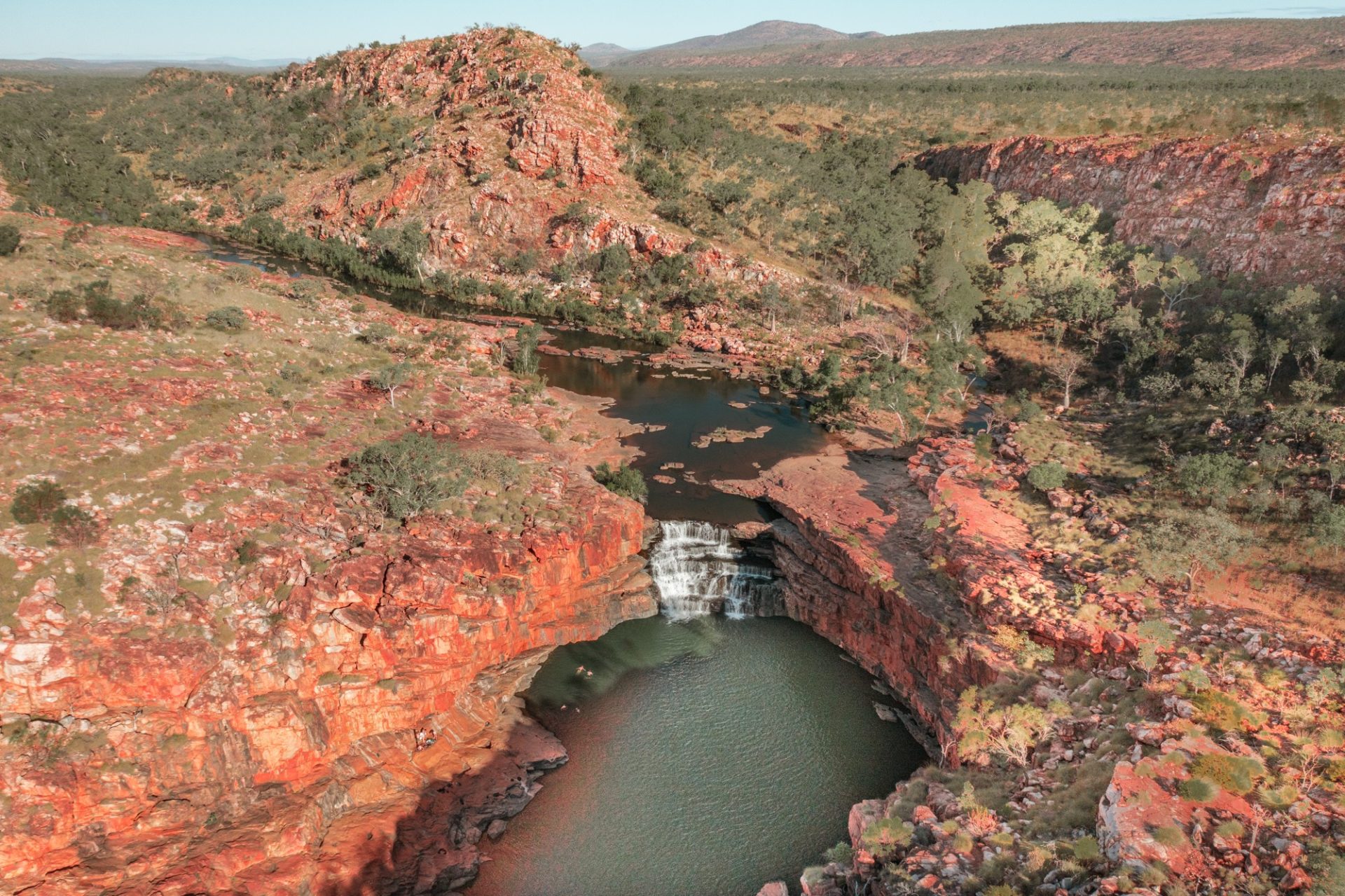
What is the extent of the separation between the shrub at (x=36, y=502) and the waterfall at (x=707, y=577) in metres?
21.6

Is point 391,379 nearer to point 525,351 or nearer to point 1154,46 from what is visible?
point 525,351

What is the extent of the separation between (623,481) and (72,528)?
850 inches

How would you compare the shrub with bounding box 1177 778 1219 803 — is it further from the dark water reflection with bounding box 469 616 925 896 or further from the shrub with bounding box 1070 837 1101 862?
the dark water reflection with bounding box 469 616 925 896

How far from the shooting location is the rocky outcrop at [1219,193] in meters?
50.9

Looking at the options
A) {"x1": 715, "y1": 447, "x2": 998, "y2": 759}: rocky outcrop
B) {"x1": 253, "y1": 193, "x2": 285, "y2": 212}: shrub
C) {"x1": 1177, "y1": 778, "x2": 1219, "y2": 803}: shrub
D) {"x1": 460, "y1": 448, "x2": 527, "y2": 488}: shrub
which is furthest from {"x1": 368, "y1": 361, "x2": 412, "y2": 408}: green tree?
{"x1": 253, "y1": 193, "x2": 285, "y2": 212}: shrub

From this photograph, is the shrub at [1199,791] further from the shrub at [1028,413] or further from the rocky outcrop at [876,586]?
the shrub at [1028,413]

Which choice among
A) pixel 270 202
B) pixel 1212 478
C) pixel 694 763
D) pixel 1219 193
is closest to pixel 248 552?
pixel 694 763

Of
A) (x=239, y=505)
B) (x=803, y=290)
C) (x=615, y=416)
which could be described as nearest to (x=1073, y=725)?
(x=239, y=505)

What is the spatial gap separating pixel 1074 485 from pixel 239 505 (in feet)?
117

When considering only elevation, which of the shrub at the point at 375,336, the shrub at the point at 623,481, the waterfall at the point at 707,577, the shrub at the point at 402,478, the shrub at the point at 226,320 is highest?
the shrub at the point at 226,320

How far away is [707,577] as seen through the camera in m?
34.8

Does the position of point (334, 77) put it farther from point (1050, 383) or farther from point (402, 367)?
point (1050, 383)

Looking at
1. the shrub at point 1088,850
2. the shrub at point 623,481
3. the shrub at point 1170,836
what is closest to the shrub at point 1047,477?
the shrub at point 623,481

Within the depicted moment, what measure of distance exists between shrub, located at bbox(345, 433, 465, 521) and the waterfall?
9914 millimetres
